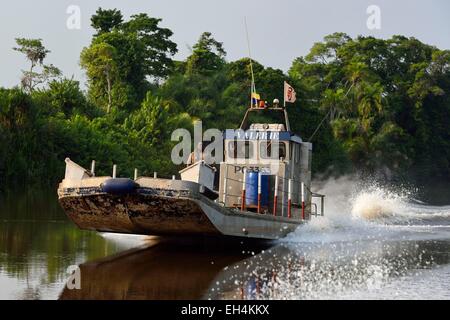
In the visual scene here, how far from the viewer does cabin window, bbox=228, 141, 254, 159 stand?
71.8ft

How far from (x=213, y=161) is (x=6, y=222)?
19.5 ft

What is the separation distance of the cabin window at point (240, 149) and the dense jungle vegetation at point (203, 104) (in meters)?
19.9

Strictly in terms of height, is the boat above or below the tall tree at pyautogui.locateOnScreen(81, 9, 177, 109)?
below

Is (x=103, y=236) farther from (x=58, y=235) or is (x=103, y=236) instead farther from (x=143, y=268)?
(x=143, y=268)

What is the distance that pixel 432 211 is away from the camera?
136ft

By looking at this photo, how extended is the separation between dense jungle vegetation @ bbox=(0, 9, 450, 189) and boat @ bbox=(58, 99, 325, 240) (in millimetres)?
20070

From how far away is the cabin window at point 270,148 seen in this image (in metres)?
21.9

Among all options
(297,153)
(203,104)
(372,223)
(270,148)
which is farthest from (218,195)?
(203,104)

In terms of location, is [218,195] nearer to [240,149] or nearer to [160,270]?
[160,270]

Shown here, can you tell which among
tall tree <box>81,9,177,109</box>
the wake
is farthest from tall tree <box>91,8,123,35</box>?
the wake

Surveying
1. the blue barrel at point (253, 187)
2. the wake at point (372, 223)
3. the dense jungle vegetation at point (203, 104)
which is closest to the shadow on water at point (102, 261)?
the blue barrel at point (253, 187)

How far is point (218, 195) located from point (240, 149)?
3565mm

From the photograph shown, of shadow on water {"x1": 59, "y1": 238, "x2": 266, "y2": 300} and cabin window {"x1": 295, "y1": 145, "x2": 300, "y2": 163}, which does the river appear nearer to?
shadow on water {"x1": 59, "y1": 238, "x2": 266, "y2": 300}

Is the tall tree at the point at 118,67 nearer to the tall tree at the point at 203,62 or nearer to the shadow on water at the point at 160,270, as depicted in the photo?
the tall tree at the point at 203,62
